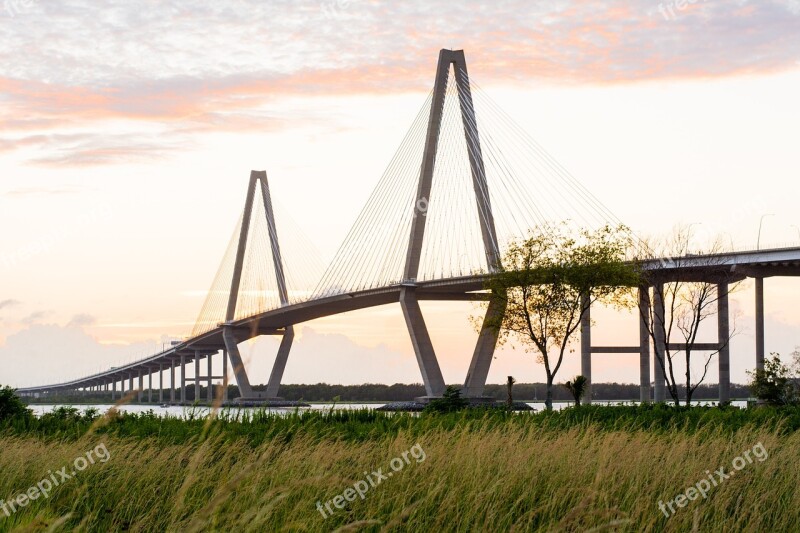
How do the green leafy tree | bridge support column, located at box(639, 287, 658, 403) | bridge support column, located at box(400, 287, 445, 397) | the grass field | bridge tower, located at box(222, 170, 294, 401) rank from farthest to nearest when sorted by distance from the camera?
bridge tower, located at box(222, 170, 294, 401)
bridge support column, located at box(639, 287, 658, 403)
bridge support column, located at box(400, 287, 445, 397)
the green leafy tree
the grass field

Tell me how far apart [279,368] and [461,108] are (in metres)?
43.0

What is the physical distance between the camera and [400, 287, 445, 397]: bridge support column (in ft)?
204

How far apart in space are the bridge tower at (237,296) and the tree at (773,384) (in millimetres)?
47318

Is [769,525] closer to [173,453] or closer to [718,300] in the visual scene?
[173,453]

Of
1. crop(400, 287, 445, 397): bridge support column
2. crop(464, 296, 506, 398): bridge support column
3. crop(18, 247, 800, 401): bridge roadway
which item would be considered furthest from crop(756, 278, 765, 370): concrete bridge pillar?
crop(400, 287, 445, 397): bridge support column

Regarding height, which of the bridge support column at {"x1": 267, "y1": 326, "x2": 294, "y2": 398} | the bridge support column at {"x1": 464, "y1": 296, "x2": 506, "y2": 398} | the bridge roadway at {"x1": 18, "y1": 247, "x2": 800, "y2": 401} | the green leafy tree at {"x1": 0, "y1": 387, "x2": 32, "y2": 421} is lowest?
the bridge support column at {"x1": 267, "y1": 326, "x2": 294, "y2": 398}

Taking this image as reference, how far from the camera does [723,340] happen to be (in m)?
61.7

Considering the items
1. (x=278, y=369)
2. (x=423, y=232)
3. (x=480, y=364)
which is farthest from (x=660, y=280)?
(x=278, y=369)

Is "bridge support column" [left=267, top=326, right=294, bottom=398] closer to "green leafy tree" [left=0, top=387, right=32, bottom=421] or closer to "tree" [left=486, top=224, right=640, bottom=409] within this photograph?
"tree" [left=486, top=224, right=640, bottom=409]

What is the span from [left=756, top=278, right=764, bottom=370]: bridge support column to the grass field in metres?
43.3

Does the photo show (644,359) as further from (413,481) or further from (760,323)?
(413,481)

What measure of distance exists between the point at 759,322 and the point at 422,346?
66.0 feet

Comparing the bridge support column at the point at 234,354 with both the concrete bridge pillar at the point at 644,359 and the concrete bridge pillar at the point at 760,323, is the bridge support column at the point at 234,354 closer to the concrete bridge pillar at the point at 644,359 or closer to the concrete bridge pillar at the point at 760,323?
the concrete bridge pillar at the point at 644,359

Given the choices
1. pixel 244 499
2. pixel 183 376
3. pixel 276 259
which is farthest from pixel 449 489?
pixel 183 376
